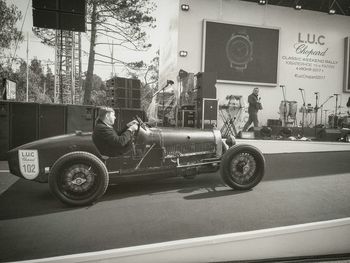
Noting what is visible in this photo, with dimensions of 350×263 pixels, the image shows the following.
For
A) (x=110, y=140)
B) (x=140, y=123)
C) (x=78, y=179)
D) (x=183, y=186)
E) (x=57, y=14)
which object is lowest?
(x=183, y=186)

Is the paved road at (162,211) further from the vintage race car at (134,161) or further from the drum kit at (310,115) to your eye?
the drum kit at (310,115)

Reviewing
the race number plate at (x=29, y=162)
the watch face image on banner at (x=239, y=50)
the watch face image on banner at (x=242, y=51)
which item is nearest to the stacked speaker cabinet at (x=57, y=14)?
the race number plate at (x=29, y=162)

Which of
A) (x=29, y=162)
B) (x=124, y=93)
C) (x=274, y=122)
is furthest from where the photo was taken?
(x=274, y=122)

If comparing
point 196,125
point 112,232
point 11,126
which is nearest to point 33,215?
point 112,232

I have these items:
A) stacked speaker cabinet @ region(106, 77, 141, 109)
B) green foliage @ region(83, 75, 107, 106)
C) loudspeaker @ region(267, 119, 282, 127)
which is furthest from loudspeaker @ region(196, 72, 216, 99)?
green foliage @ region(83, 75, 107, 106)

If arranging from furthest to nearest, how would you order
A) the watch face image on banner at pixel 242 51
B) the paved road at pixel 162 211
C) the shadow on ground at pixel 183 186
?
the watch face image on banner at pixel 242 51 < the shadow on ground at pixel 183 186 < the paved road at pixel 162 211

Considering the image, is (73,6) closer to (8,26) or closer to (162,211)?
(8,26)

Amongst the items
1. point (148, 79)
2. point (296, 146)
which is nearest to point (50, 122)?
point (148, 79)
